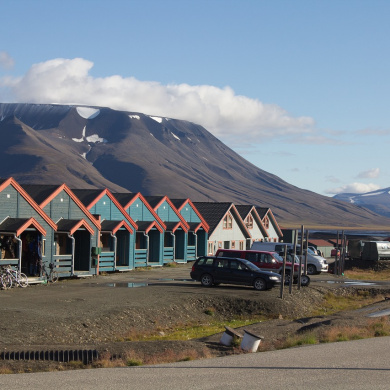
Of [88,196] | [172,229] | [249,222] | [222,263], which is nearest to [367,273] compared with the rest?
[172,229]

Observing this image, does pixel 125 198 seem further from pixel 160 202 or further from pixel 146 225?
pixel 160 202

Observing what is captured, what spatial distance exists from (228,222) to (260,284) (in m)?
Answer: 35.0

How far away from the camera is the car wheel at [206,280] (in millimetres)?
39469

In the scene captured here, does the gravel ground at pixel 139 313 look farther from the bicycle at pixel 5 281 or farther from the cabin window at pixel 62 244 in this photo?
the cabin window at pixel 62 244

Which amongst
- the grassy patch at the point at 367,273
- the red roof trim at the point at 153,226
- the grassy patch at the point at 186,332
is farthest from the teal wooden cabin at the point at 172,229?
the grassy patch at the point at 186,332

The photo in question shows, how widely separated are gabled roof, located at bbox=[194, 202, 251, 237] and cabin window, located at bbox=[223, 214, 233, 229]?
27.5 inches

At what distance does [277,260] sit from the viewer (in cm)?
4478

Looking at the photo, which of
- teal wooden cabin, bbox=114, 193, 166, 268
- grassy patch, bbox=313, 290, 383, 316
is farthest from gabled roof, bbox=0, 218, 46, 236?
teal wooden cabin, bbox=114, 193, 166, 268

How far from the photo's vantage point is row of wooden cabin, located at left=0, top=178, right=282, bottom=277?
38062 millimetres

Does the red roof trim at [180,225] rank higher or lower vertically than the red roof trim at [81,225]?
higher

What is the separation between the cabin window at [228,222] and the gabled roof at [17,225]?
119 feet

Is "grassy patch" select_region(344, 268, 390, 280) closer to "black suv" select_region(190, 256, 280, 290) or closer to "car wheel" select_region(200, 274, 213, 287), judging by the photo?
"black suv" select_region(190, 256, 280, 290)

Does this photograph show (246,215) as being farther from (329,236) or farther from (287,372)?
(287,372)

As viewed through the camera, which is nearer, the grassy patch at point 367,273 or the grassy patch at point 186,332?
the grassy patch at point 186,332
